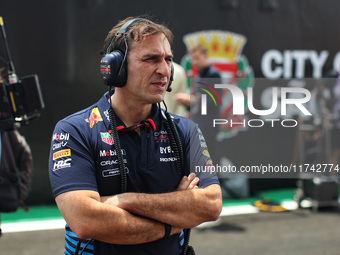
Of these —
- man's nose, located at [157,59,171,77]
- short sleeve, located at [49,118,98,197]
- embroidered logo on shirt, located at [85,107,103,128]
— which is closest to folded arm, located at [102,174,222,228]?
short sleeve, located at [49,118,98,197]

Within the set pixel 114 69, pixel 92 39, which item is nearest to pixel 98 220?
pixel 114 69

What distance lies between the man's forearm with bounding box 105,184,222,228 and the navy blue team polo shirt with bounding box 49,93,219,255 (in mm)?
76

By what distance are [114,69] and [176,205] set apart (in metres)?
0.70

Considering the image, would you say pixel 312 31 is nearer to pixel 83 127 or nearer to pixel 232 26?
pixel 232 26

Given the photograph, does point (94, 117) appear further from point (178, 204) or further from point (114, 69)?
point (178, 204)

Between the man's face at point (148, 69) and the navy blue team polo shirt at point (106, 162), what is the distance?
0.14 meters

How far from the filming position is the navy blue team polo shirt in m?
2.04

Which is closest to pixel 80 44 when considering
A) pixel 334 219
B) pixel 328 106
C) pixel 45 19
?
pixel 45 19

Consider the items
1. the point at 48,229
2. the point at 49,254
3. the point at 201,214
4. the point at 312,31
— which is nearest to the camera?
the point at 201,214

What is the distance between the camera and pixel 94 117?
2.17 metres

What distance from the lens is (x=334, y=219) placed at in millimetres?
6211

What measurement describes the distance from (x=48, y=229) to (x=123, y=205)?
401 centimetres

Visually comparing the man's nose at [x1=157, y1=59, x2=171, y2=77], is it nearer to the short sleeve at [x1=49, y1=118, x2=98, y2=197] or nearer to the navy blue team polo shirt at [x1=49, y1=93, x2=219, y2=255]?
the navy blue team polo shirt at [x1=49, y1=93, x2=219, y2=255]

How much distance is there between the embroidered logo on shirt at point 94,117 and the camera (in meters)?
2.15
